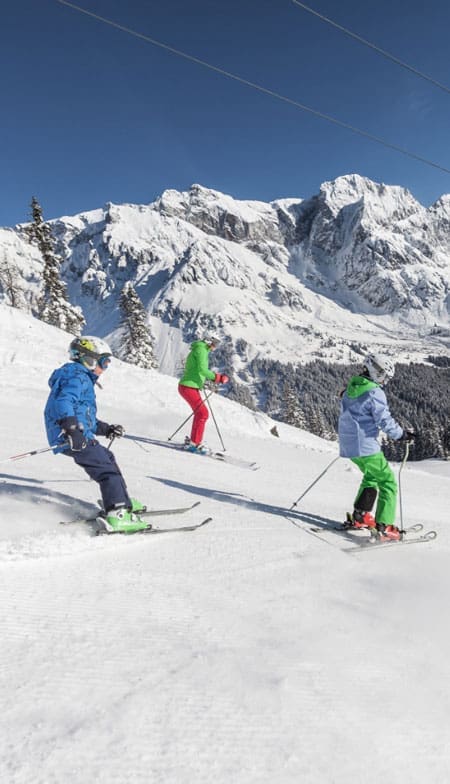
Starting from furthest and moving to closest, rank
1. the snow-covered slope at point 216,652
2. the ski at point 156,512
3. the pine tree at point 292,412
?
the pine tree at point 292,412 → the ski at point 156,512 → the snow-covered slope at point 216,652

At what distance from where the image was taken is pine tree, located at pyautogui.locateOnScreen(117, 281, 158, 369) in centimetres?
4609

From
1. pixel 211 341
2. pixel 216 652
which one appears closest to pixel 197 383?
pixel 211 341

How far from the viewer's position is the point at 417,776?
1.95 metres

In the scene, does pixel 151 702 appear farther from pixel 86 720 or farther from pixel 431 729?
pixel 431 729

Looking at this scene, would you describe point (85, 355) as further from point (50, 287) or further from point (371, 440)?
point (50, 287)

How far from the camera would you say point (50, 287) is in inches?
1505

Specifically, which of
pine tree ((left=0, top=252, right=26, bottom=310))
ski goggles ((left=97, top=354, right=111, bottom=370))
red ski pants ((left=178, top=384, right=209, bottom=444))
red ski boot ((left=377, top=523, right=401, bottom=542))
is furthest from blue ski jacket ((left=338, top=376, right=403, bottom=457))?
pine tree ((left=0, top=252, right=26, bottom=310))

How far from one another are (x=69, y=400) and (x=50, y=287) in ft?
122

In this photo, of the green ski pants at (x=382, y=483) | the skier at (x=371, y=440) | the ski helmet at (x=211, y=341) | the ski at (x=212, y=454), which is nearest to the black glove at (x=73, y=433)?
the skier at (x=371, y=440)

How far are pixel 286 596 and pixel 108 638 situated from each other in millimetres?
1523

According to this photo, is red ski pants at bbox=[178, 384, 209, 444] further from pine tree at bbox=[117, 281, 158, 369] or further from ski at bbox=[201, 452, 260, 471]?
pine tree at bbox=[117, 281, 158, 369]

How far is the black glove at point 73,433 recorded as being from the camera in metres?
4.59

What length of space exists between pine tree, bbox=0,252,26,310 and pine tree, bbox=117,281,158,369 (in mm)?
10889

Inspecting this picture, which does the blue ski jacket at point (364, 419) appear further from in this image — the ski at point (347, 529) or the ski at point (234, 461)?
the ski at point (234, 461)
